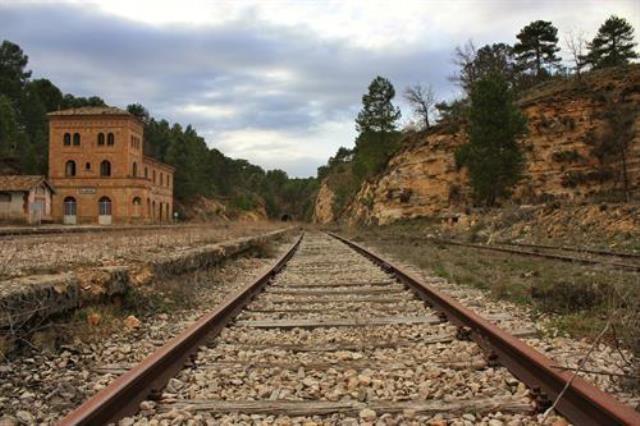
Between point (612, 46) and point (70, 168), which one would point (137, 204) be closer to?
point (70, 168)

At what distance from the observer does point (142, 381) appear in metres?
3.49

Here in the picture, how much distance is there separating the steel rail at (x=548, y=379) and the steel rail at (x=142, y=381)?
2295 millimetres

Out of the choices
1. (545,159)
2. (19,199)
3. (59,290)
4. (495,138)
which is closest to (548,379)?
(59,290)

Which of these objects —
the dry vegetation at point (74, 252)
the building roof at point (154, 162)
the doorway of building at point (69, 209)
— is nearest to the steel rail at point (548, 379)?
the dry vegetation at point (74, 252)

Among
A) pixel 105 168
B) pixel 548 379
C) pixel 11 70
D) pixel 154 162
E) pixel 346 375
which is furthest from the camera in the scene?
pixel 11 70

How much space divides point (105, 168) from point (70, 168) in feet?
12.8

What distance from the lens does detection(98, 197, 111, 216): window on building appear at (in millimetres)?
63362

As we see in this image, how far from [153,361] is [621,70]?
165 feet

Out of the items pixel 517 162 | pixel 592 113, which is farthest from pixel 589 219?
pixel 592 113

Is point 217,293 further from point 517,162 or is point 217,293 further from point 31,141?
point 31,141

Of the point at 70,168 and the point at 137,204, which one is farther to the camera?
the point at 70,168

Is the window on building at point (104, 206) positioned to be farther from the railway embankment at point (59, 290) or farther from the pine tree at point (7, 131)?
the railway embankment at point (59, 290)

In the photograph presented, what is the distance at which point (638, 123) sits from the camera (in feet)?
129

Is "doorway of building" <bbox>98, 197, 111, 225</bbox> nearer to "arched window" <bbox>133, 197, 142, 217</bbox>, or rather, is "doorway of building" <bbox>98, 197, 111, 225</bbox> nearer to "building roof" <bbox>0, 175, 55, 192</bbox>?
"arched window" <bbox>133, 197, 142, 217</bbox>
